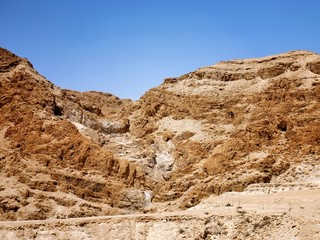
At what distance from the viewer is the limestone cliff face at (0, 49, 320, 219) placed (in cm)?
4984

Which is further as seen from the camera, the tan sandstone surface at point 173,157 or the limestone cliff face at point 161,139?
the limestone cliff face at point 161,139

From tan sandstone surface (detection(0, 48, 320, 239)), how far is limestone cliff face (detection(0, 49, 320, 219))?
135 millimetres

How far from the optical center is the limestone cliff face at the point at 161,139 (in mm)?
49844

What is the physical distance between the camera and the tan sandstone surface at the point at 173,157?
32.3 metres

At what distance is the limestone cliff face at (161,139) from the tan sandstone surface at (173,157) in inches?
5.3

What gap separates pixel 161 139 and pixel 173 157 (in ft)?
15.1

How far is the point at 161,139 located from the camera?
6575cm

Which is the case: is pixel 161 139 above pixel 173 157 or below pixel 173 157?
above

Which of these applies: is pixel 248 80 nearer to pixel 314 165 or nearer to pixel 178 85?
pixel 178 85

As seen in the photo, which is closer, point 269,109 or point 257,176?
point 257,176

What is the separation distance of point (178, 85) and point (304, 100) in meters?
20.0

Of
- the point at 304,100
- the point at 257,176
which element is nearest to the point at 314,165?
the point at 257,176

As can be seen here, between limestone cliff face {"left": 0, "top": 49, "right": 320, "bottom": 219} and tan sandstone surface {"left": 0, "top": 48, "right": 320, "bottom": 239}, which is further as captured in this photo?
limestone cliff face {"left": 0, "top": 49, "right": 320, "bottom": 219}

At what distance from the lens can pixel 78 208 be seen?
4981cm
